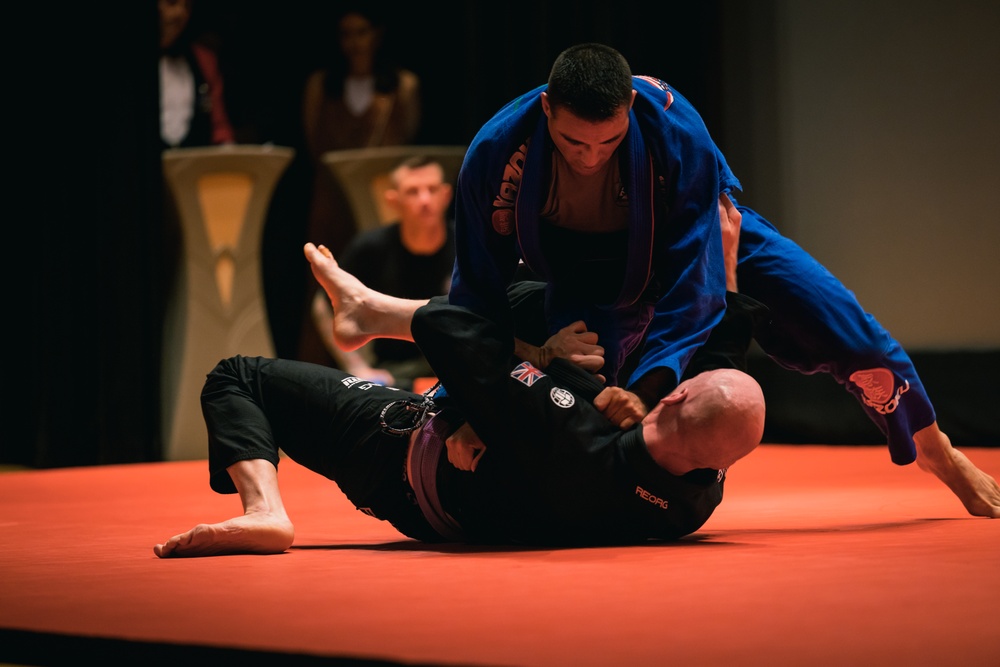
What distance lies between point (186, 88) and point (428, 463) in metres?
3.68

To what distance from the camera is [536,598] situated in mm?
1437

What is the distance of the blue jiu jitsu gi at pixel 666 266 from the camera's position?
1939 millimetres

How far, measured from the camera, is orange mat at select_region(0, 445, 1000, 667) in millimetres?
1190

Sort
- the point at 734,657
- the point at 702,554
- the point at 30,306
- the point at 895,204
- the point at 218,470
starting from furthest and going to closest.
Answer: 1. the point at 30,306
2. the point at 895,204
3. the point at 218,470
4. the point at 702,554
5. the point at 734,657

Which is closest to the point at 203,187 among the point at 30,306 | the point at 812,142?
the point at 30,306

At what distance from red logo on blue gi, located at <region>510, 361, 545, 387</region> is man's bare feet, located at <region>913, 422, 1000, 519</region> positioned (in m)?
0.84

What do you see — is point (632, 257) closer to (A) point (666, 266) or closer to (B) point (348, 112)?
(A) point (666, 266)

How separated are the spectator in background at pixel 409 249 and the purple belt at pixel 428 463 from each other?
2681 mm

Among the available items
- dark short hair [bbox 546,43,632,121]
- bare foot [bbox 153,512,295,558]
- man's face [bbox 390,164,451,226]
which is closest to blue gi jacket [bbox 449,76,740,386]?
dark short hair [bbox 546,43,632,121]

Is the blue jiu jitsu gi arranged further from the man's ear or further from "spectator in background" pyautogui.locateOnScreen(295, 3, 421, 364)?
"spectator in background" pyautogui.locateOnScreen(295, 3, 421, 364)

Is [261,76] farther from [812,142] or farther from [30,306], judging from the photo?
[812,142]

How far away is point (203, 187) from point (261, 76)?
124 cm

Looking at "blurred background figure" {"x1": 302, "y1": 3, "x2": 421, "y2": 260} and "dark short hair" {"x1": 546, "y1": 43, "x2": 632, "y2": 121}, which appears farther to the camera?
"blurred background figure" {"x1": 302, "y1": 3, "x2": 421, "y2": 260}

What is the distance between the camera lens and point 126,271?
464 centimetres
